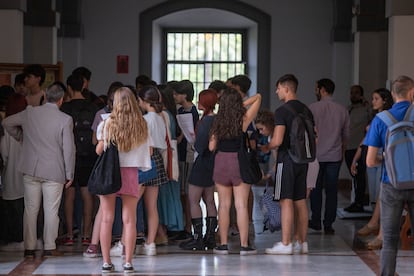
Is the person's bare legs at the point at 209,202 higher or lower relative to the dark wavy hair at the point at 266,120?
lower

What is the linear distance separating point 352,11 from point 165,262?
8.91 metres

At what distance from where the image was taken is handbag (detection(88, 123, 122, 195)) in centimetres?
850

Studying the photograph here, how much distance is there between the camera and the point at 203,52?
782 inches

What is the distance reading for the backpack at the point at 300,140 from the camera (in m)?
9.86

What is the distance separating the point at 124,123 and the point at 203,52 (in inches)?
450

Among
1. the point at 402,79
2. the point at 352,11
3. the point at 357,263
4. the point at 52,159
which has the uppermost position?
the point at 352,11

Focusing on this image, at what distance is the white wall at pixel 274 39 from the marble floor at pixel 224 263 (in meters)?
8.33

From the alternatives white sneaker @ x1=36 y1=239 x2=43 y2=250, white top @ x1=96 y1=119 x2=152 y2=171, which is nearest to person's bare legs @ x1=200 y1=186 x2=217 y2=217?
white sneaker @ x1=36 y1=239 x2=43 y2=250

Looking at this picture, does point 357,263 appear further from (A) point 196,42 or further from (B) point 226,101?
(A) point 196,42

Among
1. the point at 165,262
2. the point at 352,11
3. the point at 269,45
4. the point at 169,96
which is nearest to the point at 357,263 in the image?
the point at 165,262

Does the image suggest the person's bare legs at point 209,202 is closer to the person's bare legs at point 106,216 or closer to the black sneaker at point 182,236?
the black sneaker at point 182,236

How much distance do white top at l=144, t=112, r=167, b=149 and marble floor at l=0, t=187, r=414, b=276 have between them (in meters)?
1.06

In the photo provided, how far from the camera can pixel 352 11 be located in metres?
17.4

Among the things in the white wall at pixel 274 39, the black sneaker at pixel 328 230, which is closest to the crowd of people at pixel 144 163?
the black sneaker at pixel 328 230
